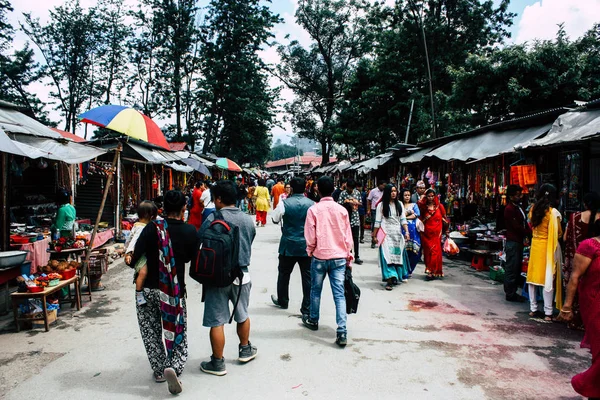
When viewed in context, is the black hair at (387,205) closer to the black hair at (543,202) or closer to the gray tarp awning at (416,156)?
the black hair at (543,202)

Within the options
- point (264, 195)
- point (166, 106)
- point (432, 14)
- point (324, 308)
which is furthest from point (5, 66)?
point (324, 308)

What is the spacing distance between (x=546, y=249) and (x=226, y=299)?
4.45m

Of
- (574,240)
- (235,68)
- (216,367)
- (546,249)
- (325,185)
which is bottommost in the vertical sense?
(216,367)

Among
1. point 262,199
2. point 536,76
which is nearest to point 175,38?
point 262,199

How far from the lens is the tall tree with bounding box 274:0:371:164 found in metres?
33.5

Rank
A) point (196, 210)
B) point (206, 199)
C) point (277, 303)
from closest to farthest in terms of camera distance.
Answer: point (277, 303), point (206, 199), point (196, 210)

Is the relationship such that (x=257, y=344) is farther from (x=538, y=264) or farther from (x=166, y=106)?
(x=166, y=106)

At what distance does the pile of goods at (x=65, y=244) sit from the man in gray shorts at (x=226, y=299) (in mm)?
4076

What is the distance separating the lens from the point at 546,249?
552cm

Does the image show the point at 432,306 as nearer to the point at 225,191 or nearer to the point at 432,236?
the point at 432,236

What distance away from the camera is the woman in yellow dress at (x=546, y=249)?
543cm

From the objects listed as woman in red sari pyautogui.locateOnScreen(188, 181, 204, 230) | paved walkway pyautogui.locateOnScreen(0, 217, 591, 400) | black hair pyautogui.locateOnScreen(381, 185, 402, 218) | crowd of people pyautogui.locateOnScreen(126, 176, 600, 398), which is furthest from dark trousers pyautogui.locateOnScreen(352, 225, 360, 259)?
woman in red sari pyautogui.locateOnScreen(188, 181, 204, 230)

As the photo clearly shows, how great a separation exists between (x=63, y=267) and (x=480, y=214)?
9.46 meters

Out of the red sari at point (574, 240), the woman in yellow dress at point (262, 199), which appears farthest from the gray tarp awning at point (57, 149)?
the woman in yellow dress at point (262, 199)
